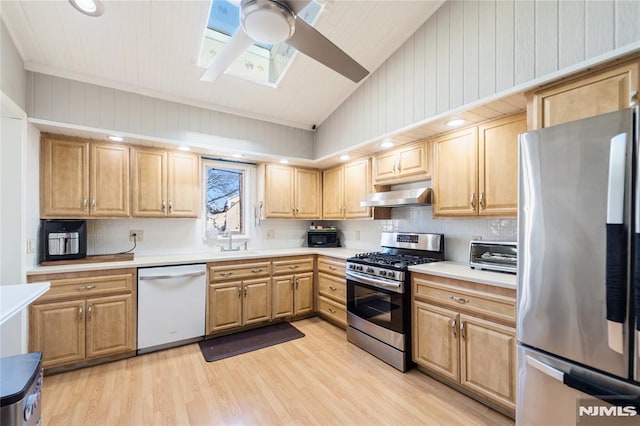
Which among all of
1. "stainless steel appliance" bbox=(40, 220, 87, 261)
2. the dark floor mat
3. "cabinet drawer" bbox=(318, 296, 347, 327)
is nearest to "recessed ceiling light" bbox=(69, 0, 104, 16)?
"stainless steel appliance" bbox=(40, 220, 87, 261)

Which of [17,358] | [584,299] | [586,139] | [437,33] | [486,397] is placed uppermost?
[437,33]

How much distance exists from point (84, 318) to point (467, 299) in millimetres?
3255

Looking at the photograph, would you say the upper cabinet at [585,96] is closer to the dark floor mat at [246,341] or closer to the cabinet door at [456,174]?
the cabinet door at [456,174]

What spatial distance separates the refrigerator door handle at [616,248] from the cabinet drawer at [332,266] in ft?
7.63

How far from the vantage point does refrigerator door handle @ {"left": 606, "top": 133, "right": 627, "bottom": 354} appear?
1190mm

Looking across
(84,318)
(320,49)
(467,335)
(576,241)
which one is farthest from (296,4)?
(84,318)

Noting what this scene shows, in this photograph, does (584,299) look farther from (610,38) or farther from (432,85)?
(432,85)

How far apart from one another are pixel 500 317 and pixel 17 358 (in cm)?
284

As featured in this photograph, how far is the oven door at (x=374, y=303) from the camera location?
2.55 metres

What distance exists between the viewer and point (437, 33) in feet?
8.28

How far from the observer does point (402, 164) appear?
3.01 meters

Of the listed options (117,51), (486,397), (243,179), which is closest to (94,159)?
(117,51)

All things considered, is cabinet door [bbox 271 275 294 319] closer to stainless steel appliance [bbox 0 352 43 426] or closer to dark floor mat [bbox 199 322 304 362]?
dark floor mat [bbox 199 322 304 362]

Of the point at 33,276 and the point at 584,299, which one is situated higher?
the point at 584,299
